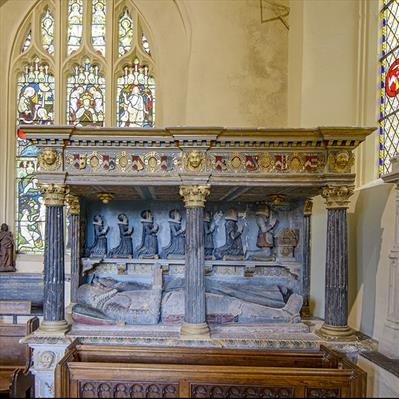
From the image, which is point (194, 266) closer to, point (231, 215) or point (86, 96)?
point (231, 215)

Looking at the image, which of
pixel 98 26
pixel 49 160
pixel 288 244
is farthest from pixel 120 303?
pixel 98 26

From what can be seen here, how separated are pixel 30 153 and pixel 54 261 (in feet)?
16.6

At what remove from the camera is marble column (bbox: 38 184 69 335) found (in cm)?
485

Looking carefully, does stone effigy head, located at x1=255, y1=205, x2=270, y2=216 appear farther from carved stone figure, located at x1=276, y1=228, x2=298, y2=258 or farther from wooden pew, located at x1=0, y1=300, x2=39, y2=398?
wooden pew, located at x1=0, y1=300, x2=39, y2=398

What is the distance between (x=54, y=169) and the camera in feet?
16.0

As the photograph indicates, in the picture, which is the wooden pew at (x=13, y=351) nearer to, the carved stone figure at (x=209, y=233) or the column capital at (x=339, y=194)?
the carved stone figure at (x=209, y=233)

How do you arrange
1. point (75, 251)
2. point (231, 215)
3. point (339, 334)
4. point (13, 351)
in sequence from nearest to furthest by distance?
point (339, 334)
point (13, 351)
point (75, 251)
point (231, 215)

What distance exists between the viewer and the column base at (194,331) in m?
4.79

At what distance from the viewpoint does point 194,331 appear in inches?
189

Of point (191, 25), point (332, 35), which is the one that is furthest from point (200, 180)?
point (191, 25)

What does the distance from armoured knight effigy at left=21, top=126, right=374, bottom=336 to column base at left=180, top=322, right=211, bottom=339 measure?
0.04 ft

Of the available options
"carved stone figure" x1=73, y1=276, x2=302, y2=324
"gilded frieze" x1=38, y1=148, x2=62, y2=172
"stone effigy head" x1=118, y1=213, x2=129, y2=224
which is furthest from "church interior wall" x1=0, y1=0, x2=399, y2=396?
"gilded frieze" x1=38, y1=148, x2=62, y2=172

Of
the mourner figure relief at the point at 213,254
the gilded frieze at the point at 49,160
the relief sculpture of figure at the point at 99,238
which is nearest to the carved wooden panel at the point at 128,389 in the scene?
the mourner figure relief at the point at 213,254

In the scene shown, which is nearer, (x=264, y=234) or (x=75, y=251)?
(x=75, y=251)
